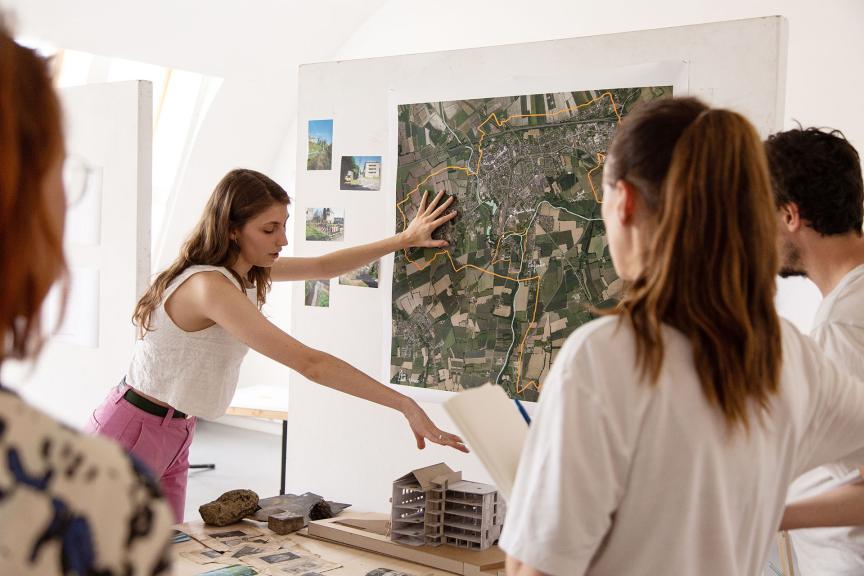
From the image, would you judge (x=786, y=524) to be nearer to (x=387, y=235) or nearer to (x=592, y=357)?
(x=592, y=357)

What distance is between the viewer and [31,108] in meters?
0.70

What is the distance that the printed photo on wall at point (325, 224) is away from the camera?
2951 mm

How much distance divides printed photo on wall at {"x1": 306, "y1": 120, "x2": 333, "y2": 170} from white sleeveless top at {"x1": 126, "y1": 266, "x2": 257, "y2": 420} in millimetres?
770

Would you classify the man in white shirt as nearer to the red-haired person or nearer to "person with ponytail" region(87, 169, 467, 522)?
"person with ponytail" region(87, 169, 467, 522)

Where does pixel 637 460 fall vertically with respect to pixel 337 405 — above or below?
above

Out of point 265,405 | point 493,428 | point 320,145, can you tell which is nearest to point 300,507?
point 493,428

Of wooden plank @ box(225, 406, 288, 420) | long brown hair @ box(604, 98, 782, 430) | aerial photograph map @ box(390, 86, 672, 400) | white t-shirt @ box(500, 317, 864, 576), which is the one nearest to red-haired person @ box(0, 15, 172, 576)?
white t-shirt @ box(500, 317, 864, 576)

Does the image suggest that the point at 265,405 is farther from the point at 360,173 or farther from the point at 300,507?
the point at 300,507

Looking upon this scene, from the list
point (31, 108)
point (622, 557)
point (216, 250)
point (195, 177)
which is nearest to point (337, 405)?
point (216, 250)

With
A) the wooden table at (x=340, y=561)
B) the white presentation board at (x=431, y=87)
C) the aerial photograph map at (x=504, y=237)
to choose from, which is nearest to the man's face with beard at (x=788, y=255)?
the white presentation board at (x=431, y=87)

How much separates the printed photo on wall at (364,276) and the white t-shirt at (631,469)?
71.3 inches

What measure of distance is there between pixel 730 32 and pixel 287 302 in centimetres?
463

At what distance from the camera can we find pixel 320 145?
301cm

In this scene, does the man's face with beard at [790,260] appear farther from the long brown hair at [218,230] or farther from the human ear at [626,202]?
the long brown hair at [218,230]
